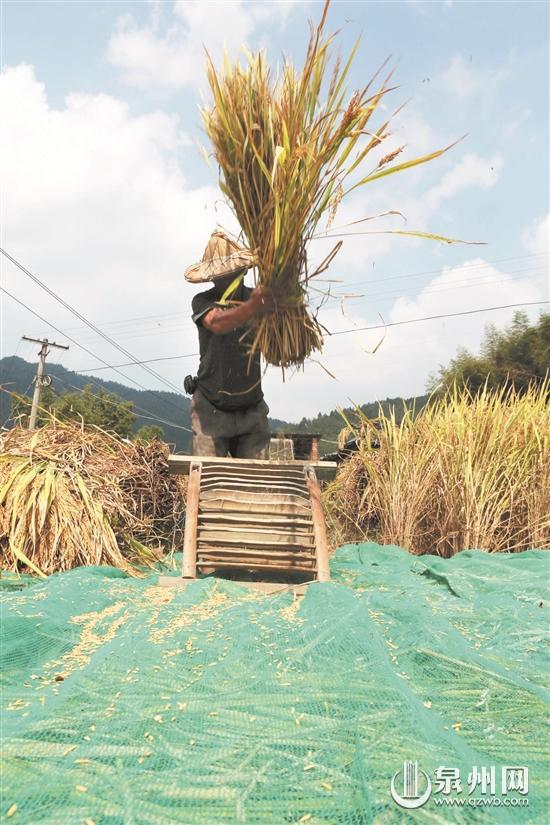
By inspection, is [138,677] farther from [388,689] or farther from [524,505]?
[524,505]

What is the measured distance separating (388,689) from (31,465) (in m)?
2.86

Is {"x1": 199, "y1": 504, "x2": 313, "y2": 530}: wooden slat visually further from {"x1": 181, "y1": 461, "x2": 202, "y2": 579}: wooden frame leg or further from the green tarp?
the green tarp

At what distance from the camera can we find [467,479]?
413cm

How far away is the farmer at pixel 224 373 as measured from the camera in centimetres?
319

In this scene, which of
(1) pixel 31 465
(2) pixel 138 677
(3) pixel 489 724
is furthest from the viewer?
(1) pixel 31 465

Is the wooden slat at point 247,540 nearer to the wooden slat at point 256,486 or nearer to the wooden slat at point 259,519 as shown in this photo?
the wooden slat at point 259,519

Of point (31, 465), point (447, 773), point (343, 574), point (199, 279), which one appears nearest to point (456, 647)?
point (447, 773)

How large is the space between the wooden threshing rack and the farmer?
1.13ft

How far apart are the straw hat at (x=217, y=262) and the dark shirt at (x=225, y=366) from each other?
0.59ft

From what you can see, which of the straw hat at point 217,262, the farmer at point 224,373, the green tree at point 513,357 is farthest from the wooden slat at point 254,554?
the green tree at point 513,357

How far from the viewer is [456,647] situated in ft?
4.93

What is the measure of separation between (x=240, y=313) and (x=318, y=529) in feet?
3.80

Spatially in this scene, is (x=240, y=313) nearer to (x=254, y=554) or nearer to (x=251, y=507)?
(x=251, y=507)

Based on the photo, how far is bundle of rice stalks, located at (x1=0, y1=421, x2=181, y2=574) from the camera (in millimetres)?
3098
